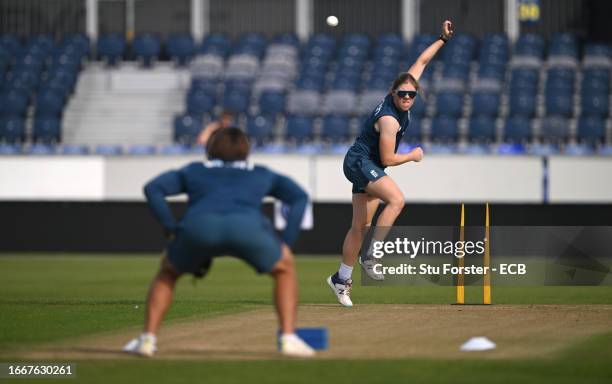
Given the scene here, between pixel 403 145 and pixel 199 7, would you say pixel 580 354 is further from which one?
pixel 199 7

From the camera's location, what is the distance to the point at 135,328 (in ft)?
35.7

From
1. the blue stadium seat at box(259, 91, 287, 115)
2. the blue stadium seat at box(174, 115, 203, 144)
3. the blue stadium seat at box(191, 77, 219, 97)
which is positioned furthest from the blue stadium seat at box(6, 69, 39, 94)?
the blue stadium seat at box(259, 91, 287, 115)

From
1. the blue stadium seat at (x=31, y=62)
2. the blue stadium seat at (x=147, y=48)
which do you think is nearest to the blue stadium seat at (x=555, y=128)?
the blue stadium seat at (x=147, y=48)

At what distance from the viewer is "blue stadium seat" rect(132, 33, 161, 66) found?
35.6 meters

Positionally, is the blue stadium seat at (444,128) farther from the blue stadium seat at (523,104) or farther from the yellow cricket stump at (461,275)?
the yellow cricket stump at (461,275)

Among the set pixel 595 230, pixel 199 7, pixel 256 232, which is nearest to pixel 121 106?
pixel 199 7

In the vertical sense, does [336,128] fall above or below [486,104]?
below

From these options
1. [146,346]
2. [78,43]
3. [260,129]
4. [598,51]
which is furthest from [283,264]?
[78,43]

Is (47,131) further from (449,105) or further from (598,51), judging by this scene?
(598,51)

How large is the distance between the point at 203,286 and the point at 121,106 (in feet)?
51.8

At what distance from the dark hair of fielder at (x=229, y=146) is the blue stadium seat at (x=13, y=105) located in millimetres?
24383

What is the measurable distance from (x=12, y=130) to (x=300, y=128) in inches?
277

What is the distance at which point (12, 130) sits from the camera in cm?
3120

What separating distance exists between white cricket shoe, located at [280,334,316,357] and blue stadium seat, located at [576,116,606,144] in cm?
2134
